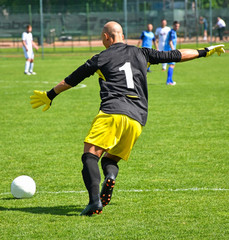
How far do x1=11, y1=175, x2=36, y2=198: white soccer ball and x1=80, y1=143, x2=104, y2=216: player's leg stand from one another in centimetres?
103

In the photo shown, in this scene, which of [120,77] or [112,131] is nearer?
[112,131]

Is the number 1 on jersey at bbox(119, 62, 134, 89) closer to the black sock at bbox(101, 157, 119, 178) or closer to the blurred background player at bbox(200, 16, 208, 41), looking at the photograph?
the black sock at bbox(101, 157, 119, 178)

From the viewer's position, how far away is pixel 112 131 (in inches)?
201

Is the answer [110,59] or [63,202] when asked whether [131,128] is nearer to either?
[110,59]

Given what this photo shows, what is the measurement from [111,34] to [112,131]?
3.38ft

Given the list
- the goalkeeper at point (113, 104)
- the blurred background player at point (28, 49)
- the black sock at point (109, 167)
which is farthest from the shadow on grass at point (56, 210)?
the blurred background player at point (28, 49)

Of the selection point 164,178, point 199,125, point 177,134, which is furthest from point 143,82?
point 199,125

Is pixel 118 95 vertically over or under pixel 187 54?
under

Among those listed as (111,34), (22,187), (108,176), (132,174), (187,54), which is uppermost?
(111,34)

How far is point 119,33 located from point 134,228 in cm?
197

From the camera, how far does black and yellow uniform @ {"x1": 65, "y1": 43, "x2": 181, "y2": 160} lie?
5113mm

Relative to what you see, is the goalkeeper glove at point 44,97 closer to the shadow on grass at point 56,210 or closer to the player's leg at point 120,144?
the player's leg at point 120,144

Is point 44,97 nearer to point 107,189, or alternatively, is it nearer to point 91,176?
point 91,176

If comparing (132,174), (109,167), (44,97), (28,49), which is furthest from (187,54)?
(28,49)
